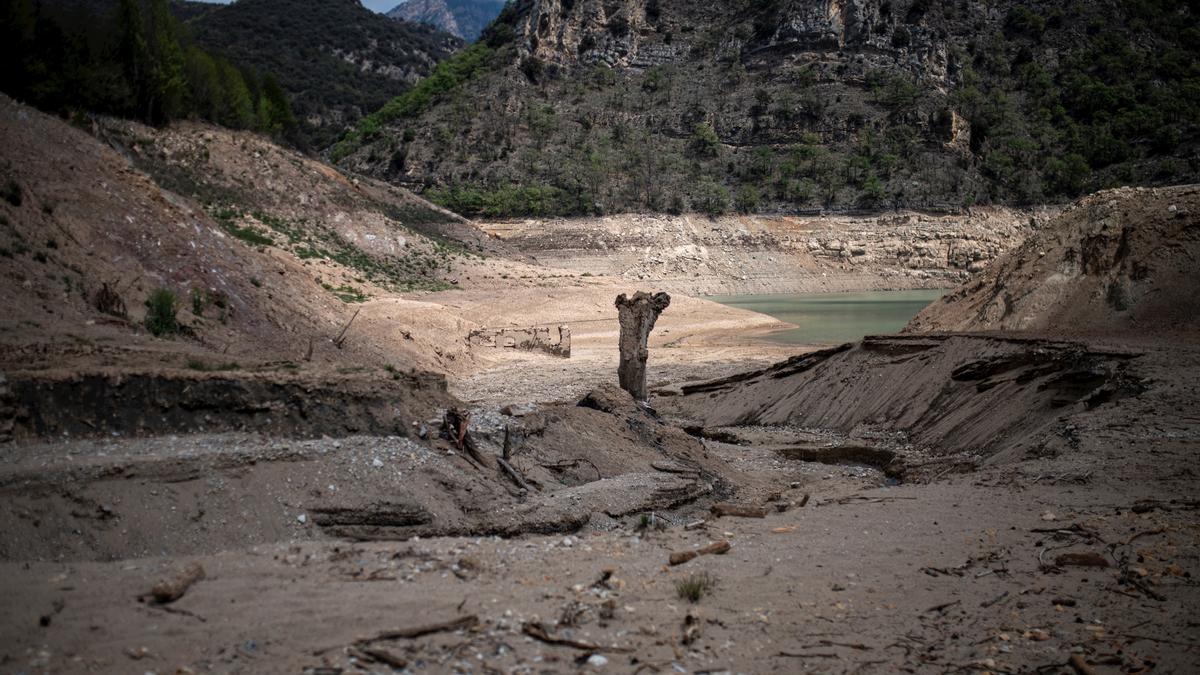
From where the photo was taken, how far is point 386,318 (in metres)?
27.3

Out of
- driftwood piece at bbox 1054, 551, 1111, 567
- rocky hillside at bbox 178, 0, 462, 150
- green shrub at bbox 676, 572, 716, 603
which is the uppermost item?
rocky hillside at bbox 178, 0, 462, 150

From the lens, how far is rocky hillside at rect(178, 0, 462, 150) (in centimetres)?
13762

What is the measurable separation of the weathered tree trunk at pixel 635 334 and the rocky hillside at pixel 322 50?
370 feet

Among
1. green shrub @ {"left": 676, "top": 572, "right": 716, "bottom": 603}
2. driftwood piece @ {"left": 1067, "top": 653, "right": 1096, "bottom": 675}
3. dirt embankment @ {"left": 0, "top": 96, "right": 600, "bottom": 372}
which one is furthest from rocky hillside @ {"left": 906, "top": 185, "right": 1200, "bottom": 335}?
dirt embankment @ {"left": 0, "top": 96, "right": 600, "bottom": 372}

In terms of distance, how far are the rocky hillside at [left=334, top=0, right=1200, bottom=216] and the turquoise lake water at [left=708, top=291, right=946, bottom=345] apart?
17.5 meters

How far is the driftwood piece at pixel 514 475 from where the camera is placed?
839 cm

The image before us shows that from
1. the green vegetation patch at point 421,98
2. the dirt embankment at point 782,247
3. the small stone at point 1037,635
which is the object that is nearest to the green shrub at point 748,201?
the dirt embankment at point 782,247

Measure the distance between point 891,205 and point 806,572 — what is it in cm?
8394

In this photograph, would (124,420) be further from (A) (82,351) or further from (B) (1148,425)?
(B) (1148,425)

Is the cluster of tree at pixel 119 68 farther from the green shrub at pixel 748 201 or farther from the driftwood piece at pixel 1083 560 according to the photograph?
the green shrub at pixel 748 201

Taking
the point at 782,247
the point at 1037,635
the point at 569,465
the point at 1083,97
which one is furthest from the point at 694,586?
the point at 1083,97

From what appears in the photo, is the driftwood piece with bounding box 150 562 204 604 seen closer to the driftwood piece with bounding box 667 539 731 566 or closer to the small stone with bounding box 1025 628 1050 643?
the driftwood piece with bounding box 667 539 731 566

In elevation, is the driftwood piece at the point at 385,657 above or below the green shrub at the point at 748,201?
below

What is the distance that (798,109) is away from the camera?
10062 cm
